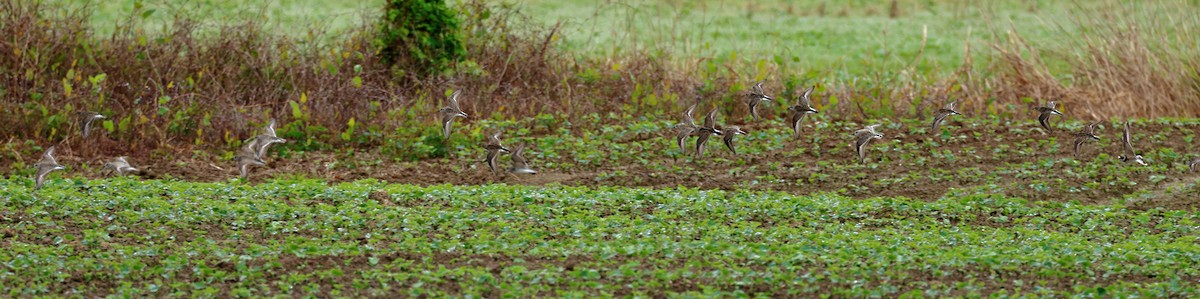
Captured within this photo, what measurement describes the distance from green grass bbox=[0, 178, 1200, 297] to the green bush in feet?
11.2

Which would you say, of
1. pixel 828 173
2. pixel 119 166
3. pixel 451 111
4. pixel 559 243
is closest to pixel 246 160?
pixel 119 166

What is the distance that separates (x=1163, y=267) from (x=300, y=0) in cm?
1453

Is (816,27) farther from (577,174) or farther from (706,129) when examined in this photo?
(706,129)

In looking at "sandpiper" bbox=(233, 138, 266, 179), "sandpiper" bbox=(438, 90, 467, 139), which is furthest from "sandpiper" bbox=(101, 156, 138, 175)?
"sandpiper" bbox=(438, 90, 467, 139)

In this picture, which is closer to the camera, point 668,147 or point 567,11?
point 668,147

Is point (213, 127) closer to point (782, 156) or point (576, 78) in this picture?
point (576, 78)

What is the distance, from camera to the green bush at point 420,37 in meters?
11.7

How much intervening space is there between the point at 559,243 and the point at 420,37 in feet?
17.2

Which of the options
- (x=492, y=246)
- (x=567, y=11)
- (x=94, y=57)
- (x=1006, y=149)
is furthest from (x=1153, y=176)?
(x=567, y=11)

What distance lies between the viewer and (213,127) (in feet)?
33.7

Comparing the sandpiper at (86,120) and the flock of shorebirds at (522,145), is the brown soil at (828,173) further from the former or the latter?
the sandpiper at (86,120)

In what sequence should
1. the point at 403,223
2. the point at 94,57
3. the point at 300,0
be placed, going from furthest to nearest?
the point at 300,0
the point at 94,57
the point at 403,223

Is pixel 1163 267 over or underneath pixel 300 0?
over

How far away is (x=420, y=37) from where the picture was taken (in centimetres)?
1172
